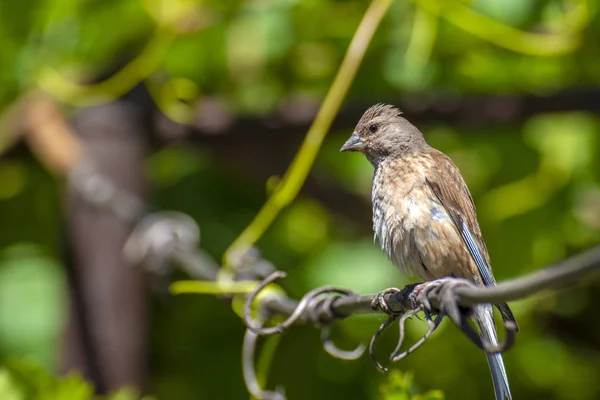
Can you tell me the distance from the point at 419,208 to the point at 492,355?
453mm

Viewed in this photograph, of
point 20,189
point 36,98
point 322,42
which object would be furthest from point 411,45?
point 20,189

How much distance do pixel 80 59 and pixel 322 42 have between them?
97 cm

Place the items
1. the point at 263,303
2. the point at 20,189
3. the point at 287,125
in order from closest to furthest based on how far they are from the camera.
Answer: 1. the point at 263,303
2. the point at 287,125
3. the point at 20,189

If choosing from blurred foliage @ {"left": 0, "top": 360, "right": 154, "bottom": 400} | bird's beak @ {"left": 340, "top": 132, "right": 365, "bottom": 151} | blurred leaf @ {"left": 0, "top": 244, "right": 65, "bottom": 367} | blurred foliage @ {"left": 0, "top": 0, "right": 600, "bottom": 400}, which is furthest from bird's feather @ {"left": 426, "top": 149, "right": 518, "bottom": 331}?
blurred leaf @ {"left": 0, "top": 244, "right": 65, "bottom": 367}

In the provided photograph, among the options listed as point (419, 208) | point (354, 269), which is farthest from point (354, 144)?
point (354, 269)

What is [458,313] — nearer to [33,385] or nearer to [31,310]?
[33,385]

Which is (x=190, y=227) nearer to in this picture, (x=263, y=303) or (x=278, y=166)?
(x=278, y=166)

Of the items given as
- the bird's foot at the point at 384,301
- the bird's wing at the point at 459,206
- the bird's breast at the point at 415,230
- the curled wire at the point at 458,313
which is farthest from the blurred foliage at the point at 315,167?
the curled wire at the point at 458,313

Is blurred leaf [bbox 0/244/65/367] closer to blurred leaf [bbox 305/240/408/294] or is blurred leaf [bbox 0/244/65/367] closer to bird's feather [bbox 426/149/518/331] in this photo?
blurred leaf [bbox 305/240/408/294]

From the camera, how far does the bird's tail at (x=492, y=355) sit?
5.13 feet

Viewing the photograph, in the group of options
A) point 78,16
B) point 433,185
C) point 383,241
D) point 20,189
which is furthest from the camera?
point 20,189

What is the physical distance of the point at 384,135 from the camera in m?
1.91

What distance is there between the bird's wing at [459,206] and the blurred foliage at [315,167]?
1.39 meters

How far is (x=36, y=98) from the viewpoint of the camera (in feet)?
12.9
